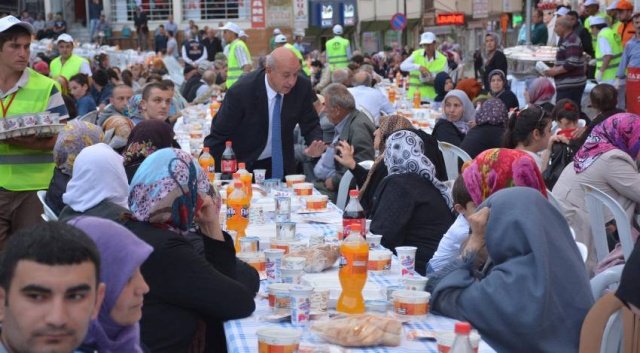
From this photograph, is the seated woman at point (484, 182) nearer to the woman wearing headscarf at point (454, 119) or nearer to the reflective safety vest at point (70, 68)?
the woman wearing headscarf at point (454, 119)

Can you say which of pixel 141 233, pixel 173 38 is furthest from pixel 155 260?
pixel 173 38

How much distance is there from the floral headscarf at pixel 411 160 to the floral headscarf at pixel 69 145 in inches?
62.6

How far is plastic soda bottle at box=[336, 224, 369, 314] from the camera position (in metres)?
3.85

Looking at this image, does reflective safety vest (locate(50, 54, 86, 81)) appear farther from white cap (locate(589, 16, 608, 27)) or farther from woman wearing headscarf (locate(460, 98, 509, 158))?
white cap (locate(589, 16, 608, 27))

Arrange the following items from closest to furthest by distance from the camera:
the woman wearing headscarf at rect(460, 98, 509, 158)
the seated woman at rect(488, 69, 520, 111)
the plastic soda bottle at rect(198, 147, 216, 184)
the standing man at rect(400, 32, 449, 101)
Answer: the plastic soda bottle at rect(198, 147, 216, 184) → the woman wearing headscarf at rect(460, 98, 509, 158) → the seated woman at rect(488, 69, 520, 111) → the standing man at rect(400, 32, 449, 101)

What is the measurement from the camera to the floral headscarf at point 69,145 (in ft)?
18.8

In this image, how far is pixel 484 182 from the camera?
4523 mm

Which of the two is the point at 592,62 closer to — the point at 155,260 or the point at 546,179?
the point at 546,179

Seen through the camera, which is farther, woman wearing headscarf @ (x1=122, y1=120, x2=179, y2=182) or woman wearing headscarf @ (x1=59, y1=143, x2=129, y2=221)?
woman wearing headscarf @ (x1=122, y1=120, x2=179, y2=182)

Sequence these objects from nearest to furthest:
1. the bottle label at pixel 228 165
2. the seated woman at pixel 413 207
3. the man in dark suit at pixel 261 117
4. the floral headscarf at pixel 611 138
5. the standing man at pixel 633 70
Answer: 1. the seated woman at pixel 413 207
2. the floral headscarf at pixel 611 138
3. the bottle label at pixel 228 165
4. the man in dark suit at pixel 261 117
5. the standing man at pixel 633 70

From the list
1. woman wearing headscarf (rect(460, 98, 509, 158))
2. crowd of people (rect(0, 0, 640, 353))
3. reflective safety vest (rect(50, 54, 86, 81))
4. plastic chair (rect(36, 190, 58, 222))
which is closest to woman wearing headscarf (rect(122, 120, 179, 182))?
crowd of people (rect(0, 0, 640, 353))

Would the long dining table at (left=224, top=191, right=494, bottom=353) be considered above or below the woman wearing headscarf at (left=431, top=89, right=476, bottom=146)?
below

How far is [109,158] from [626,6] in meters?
11.5

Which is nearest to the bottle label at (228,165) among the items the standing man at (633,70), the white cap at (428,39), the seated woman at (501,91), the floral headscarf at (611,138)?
the floral headscarf at (611,138)
